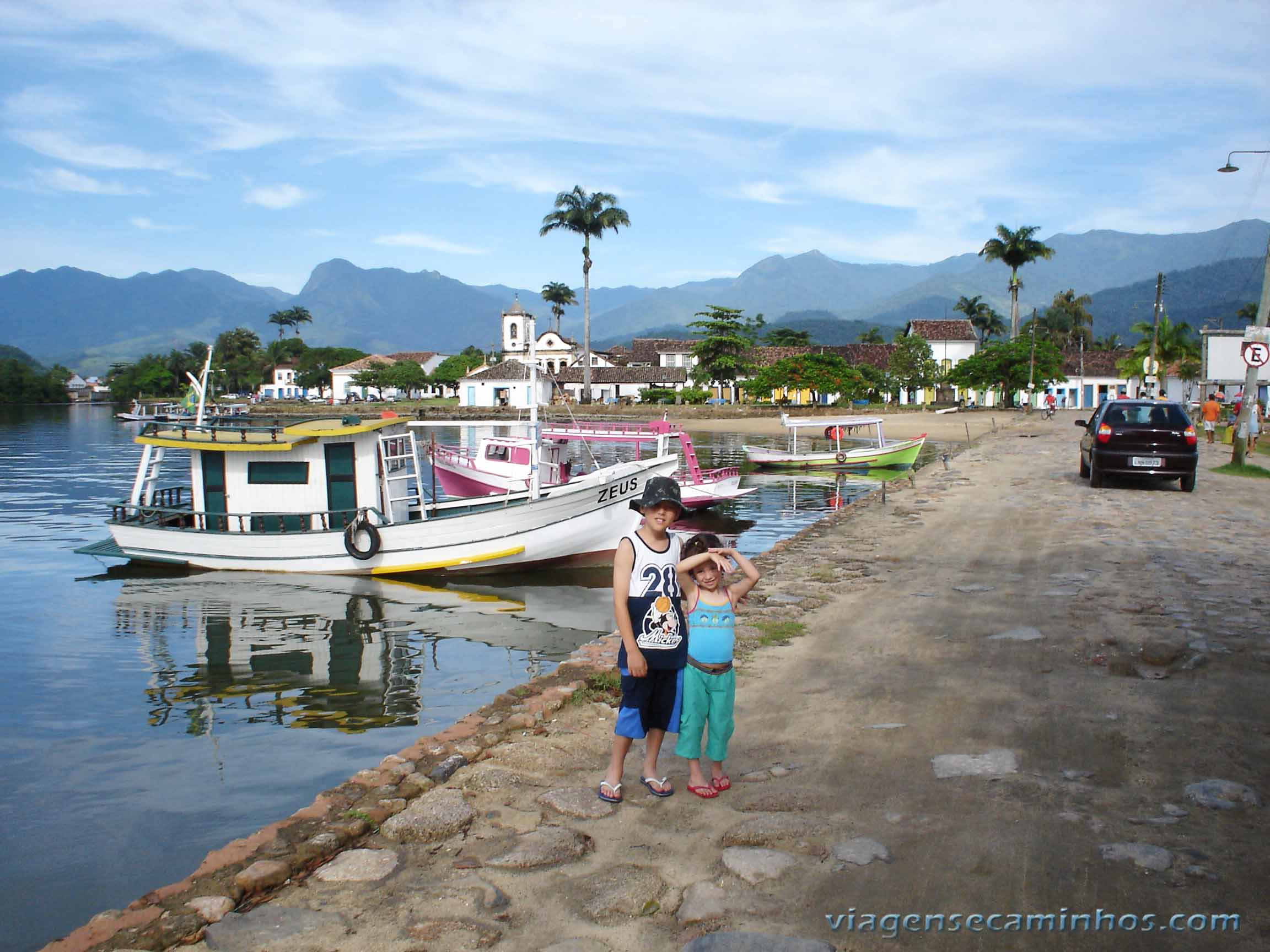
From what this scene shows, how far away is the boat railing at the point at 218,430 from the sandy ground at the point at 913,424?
32.5m

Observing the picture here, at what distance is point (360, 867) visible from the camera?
445 centimetres

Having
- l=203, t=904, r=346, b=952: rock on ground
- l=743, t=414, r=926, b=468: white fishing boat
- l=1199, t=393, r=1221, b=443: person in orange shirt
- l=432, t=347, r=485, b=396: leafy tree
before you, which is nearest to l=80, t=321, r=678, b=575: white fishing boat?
l=203, t=904, r=346, b=952: rock on ground

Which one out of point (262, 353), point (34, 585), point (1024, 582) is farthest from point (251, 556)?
point (262, 353)

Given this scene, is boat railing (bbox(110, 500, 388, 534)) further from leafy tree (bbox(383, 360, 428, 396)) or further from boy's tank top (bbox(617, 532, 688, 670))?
leafy tree (bbox(383, 360, 428, 396))

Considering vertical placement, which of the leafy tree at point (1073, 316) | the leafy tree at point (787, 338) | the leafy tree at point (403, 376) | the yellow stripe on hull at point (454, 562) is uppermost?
the leafy tree at point (1073, 316)

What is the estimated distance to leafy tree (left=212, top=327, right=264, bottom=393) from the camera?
452ft

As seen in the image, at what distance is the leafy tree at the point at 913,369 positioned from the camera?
84938 mm

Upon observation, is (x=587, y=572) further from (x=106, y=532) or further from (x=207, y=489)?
(x=106, y=532)

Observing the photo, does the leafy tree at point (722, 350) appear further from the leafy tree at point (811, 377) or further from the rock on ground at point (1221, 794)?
the rock on ground at point (1221, 794)

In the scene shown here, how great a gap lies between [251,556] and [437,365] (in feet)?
404

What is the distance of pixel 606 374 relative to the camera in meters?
102

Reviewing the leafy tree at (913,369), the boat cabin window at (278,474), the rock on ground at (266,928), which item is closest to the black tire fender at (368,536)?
the boat cabin window at (278,474)

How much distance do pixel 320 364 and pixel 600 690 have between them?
13908 cm

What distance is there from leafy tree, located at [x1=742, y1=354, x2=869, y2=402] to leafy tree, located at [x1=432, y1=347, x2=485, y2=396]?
53.0m
